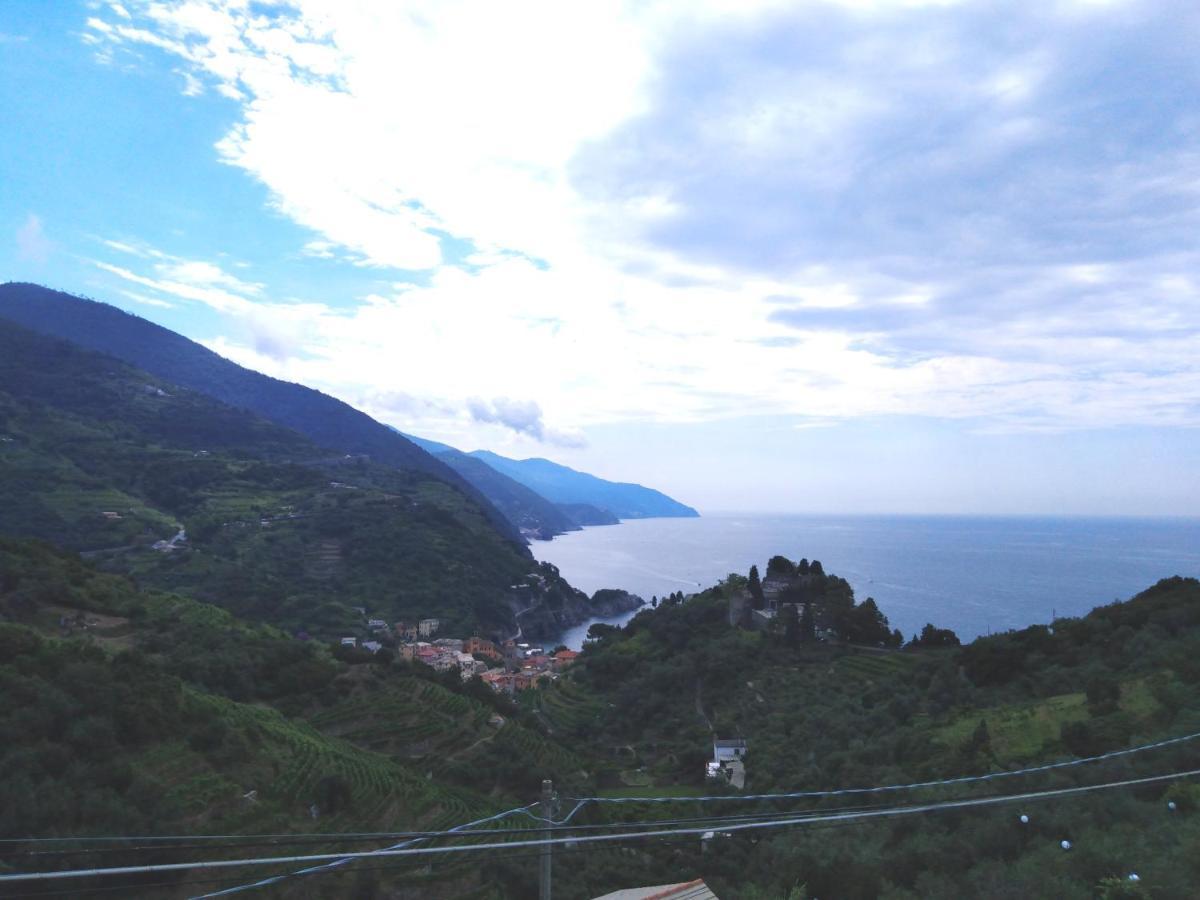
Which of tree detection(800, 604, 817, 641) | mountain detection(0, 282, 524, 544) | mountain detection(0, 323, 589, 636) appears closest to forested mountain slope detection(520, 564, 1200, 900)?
tree detection(800, 604, 817, 641)

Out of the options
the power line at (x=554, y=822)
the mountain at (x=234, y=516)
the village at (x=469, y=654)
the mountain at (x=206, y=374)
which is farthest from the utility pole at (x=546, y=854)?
the mountain at (x=206, y=374)

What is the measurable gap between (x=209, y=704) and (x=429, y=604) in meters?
39.1

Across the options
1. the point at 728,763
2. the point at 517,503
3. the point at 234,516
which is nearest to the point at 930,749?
the point at 728,763

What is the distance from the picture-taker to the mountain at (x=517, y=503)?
14588 centimetres

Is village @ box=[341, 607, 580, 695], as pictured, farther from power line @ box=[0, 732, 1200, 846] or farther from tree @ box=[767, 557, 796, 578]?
power line @ box=[0, 732, 1200, 846]

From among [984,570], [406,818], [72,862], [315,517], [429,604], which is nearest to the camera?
[72,862]

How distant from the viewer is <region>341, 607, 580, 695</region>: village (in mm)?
36438

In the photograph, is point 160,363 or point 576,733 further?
point 160,363

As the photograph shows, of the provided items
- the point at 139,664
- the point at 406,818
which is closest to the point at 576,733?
the point at 406,818

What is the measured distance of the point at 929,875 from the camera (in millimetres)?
7074

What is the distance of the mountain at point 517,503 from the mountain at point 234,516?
59.3 metres

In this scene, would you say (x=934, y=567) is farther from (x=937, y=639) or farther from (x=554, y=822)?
(x=554, y=822)

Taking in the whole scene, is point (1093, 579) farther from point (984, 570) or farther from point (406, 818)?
point (406, 818)

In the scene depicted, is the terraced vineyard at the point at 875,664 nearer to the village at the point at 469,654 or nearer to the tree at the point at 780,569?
the tree at the point at 780,569
